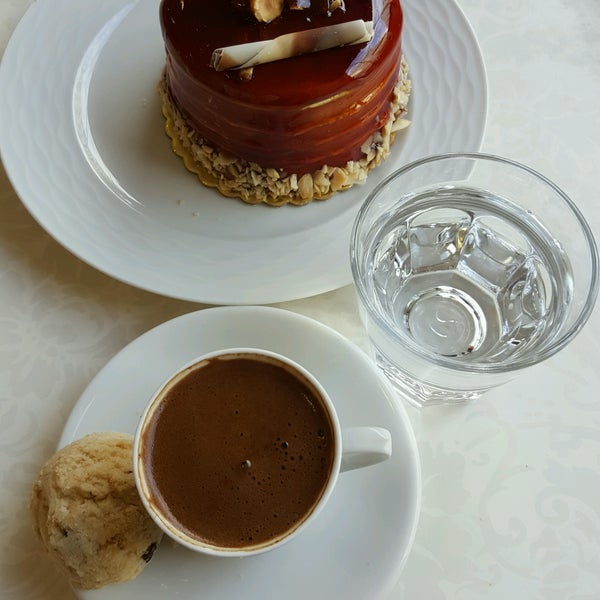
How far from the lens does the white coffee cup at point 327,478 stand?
73 centimetres

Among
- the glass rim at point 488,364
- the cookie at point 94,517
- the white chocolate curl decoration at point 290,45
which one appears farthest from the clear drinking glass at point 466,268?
the cookie at point 94,517

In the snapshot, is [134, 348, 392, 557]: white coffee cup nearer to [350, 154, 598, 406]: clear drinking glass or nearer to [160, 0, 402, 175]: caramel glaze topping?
[350, 154, 598, 406]: clear drinking glass

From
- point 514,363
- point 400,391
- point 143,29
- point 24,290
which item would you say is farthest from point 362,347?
point 143,29

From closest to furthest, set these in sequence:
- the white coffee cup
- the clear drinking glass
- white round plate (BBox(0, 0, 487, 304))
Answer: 1. the white coffee cup
2. the clear drinking glass
3. white round plate (BBox(0, 0, 487, 304))

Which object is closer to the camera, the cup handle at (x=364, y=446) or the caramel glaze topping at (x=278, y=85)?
the cup handle at (x=364, y=446)

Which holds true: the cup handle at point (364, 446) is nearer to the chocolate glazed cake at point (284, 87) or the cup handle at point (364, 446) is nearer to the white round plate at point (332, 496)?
the white round plate at point (332, 496)

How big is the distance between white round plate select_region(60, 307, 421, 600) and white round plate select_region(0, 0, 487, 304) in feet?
0.27

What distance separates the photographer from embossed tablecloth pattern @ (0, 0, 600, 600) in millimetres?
928

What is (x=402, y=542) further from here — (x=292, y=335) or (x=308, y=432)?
(x=292, y=335)

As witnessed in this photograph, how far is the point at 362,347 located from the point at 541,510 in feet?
1.12

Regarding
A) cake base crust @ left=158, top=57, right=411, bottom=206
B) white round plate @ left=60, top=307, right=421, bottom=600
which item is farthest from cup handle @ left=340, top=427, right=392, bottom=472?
cake base crust @ left=158, top=57, right=411, bottom=206

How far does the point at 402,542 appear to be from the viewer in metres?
0.83

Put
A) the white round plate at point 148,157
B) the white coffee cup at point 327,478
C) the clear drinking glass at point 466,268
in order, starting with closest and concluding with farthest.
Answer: the white coffee cup at point 327,478
the clear drinking glass at point 466,268
the white round plate at point 148,157

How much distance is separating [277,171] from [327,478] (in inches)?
21.3
